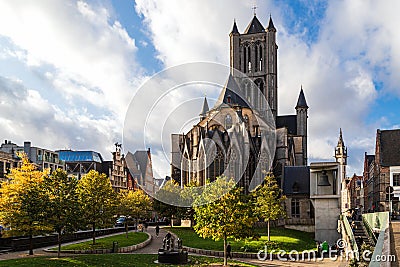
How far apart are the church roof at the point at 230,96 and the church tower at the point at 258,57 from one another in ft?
24.4

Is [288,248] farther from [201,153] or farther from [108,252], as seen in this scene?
[201,153]

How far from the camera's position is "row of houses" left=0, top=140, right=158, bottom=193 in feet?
273

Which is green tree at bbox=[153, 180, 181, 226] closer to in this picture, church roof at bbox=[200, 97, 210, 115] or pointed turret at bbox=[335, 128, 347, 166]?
church roof at bbox=[200, 97, 210, 115]

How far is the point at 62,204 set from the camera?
38719 mm

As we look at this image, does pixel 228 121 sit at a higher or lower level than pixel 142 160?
higher

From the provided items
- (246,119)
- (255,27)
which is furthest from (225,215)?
(255,27)

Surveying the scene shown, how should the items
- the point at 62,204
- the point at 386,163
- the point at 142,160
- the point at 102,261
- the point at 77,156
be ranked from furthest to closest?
1. the point at 77,156
2. the point at 142,160
3. the point at 386,163
4. the point at 62,204
5. the point at 102,261

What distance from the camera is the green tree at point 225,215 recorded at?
36.2 m

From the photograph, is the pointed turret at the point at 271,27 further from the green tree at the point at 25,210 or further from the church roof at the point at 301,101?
the green tree at the point at 25,210

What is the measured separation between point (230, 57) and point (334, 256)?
84.1m

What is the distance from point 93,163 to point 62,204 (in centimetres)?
7178

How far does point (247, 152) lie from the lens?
87438 millimetres

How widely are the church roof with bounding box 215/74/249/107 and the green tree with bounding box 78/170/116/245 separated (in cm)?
5662

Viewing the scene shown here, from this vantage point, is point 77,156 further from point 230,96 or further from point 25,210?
point 25,210
